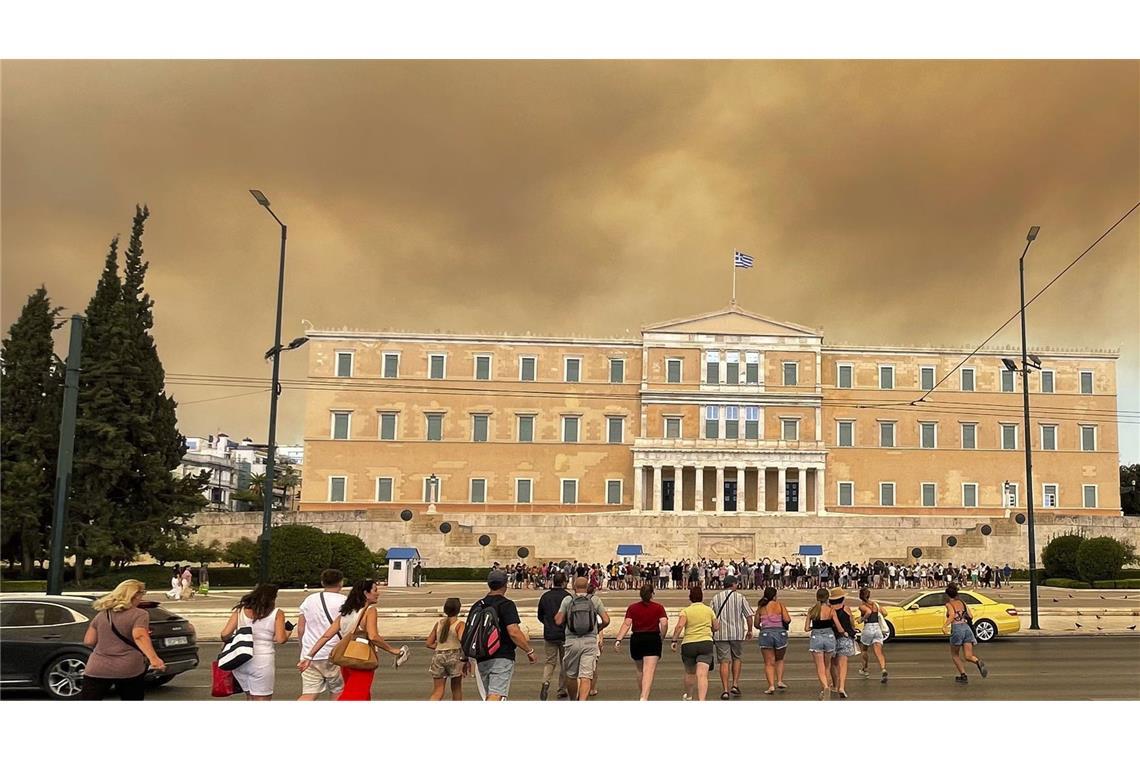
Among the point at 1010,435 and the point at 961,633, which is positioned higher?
the point at 1010,435

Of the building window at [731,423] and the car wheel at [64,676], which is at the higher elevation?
the building window at [731,423]

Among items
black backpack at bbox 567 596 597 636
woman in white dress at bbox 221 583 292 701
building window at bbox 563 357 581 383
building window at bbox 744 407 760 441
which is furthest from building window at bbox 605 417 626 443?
woman in white dress at bbox 221 583 292 701

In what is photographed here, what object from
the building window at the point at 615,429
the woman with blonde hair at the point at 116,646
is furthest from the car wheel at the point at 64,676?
the building window at the point at 615,429

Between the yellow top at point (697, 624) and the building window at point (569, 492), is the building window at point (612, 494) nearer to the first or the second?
the building window at point (569, 492)

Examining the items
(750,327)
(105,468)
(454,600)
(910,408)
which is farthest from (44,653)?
(910,408)

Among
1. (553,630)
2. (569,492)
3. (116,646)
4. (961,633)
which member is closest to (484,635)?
(553,630)

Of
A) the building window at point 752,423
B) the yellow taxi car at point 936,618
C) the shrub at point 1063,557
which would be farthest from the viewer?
the building window at point 752,423

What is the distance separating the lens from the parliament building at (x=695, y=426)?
5891 cm

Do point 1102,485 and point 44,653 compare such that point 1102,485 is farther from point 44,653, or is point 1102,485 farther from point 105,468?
point 44,653

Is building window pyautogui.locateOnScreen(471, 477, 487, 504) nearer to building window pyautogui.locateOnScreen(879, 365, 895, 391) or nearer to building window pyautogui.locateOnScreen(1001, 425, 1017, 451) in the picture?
building window pyautogui.locateOnScreen(879, 365, 895, 391)

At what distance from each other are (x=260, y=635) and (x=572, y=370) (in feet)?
170

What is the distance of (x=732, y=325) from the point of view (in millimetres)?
60594

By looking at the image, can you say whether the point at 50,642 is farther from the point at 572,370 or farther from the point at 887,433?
the point at 887,433

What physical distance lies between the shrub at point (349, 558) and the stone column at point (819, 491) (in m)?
32.5
